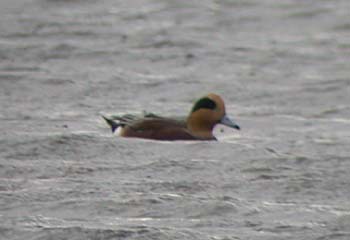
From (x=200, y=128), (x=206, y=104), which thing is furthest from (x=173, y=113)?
(x=200, y=128)

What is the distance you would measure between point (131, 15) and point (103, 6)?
0.90 meters

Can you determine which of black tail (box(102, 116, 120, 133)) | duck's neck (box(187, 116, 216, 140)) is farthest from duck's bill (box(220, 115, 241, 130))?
black tail (box(102, 116, 120, 133))

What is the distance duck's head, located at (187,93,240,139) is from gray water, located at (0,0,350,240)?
152mm

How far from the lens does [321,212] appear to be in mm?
10367

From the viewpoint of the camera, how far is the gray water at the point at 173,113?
10234 mm

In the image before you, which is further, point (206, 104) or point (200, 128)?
point (206, 104)

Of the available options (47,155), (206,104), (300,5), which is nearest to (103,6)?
(300,5)

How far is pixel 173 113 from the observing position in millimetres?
14742

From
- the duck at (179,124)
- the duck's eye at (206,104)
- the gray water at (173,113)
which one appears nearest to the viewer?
the gray water at (173,113)

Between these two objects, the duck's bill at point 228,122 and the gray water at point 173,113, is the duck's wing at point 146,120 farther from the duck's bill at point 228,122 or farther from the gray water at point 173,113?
the duck's bill at point 228,122

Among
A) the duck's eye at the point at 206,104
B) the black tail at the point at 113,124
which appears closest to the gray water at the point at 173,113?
the black tail at the point at 113,124

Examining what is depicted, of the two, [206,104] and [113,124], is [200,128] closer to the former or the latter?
[206,104]

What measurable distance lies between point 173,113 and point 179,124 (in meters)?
1.10

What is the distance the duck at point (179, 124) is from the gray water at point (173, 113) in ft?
0.41
